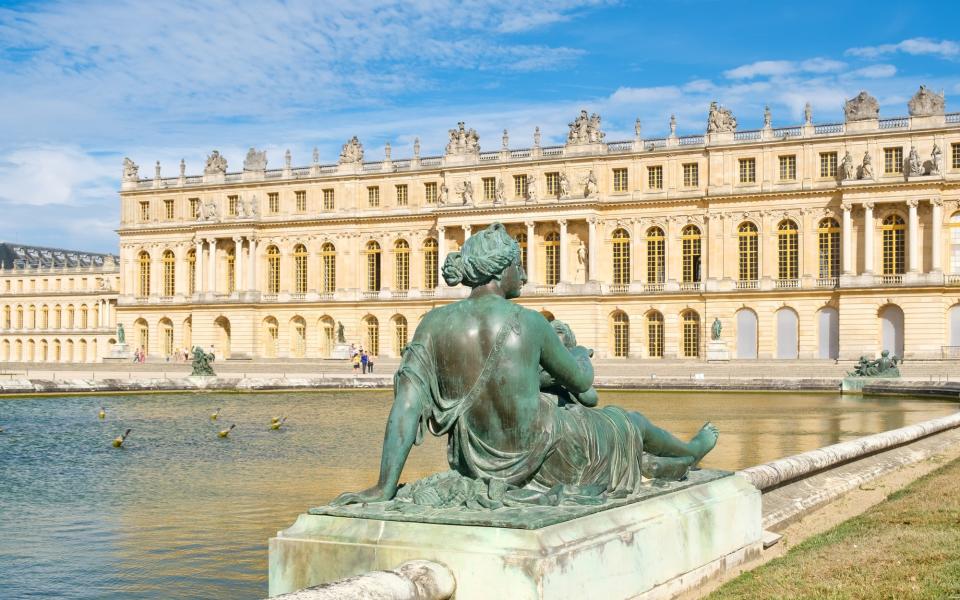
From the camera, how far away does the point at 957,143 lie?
49.5m

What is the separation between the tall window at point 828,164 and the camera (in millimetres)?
51688

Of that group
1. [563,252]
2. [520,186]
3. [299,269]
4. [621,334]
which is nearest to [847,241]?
[621,334]

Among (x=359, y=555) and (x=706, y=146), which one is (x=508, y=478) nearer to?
(x=359, y=555)

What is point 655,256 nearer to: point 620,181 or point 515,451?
point 620,181

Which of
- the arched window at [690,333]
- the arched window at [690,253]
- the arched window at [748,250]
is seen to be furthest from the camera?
the arched window at [690,253]

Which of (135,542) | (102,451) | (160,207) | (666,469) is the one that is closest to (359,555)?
(666,469)

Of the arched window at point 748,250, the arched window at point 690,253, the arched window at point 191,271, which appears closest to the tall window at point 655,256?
the arched window at point 690,253

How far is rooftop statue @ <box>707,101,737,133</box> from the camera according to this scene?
177 ft

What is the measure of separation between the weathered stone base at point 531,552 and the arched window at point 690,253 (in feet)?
165

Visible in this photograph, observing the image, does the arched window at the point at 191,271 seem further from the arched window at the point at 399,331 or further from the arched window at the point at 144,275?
the arched window at the point at 399,331

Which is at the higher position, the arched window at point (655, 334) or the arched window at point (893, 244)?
the arched window at point (893, 244)

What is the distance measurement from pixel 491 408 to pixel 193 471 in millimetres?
9432

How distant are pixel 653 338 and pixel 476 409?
51.3 m

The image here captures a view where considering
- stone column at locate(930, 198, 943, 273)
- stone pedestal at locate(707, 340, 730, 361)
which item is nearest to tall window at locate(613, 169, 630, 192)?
stone pedestal at locate(707, 340, 730, 361)
